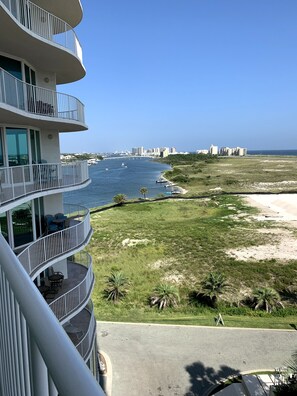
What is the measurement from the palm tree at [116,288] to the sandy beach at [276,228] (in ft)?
40.4

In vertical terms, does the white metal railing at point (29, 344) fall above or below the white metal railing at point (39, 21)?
below

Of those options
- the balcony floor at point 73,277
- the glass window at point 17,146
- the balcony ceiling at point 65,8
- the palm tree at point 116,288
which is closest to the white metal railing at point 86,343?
the balcony floor at point 73,277

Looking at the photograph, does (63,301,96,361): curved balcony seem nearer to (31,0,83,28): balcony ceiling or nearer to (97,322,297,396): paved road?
(97,322,297,396): paved road

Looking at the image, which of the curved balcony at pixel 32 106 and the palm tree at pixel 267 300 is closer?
the curved balcony at pixel 32 106

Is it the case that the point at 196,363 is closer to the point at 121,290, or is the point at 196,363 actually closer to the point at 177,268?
the point at 121,290

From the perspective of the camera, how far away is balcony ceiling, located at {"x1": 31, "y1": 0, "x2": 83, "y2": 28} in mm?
10719

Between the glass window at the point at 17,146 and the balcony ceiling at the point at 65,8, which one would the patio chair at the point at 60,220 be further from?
the balcony ceiling at the point at 65,8

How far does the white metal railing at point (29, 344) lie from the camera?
3.86 feet

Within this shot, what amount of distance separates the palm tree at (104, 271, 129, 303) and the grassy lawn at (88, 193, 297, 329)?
428 millimetres

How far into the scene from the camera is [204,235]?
3816cm

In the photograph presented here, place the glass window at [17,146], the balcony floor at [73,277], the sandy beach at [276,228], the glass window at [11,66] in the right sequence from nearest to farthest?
the glass window at [11,66] < the glass window at [17,146] < the balcony floor at [73,277] < the sandy beach at [276,228]

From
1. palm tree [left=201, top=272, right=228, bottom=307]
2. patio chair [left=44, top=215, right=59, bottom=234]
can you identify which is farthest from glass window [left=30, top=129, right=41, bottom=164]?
palm tree [left=201, top=272, right=228, bottom=307]

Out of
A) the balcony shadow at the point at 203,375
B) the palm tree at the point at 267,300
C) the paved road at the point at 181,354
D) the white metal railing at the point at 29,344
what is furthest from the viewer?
the palm tree at the point at 267,300

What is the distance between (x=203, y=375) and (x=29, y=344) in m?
15.2
